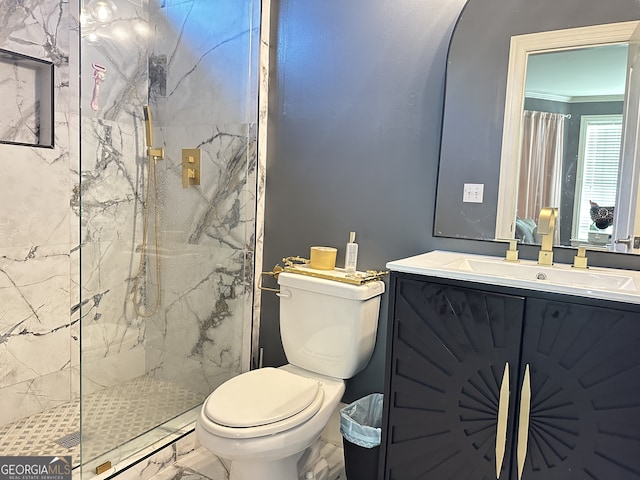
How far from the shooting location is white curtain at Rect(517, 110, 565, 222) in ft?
5.60

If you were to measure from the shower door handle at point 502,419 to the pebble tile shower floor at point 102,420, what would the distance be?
143cm

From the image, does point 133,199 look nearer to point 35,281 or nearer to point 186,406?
point 35,281

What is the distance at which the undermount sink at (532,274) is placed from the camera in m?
1.28

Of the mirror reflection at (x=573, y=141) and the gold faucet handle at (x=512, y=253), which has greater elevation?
the mirror reflection at (x=573, y=141)

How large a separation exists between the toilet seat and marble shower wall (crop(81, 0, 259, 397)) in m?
0.60

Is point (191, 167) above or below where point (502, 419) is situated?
above

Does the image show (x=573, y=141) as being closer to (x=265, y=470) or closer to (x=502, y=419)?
(x=502, y=419)

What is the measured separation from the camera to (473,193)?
6.10 feet

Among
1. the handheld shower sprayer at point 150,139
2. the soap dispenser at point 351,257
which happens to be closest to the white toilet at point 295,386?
the soap dispenser at point 351,257

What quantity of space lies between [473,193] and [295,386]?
102cm

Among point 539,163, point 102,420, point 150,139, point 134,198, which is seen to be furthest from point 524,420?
point 150,139

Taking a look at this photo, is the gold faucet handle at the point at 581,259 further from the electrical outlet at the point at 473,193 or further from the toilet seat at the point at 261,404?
the toilet seat at the point at 261,404

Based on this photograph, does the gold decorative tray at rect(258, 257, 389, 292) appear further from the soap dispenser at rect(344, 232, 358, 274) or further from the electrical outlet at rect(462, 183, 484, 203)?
the electrical outlet at rect(462, 183, 484, 203)

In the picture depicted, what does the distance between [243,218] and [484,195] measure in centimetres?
114
